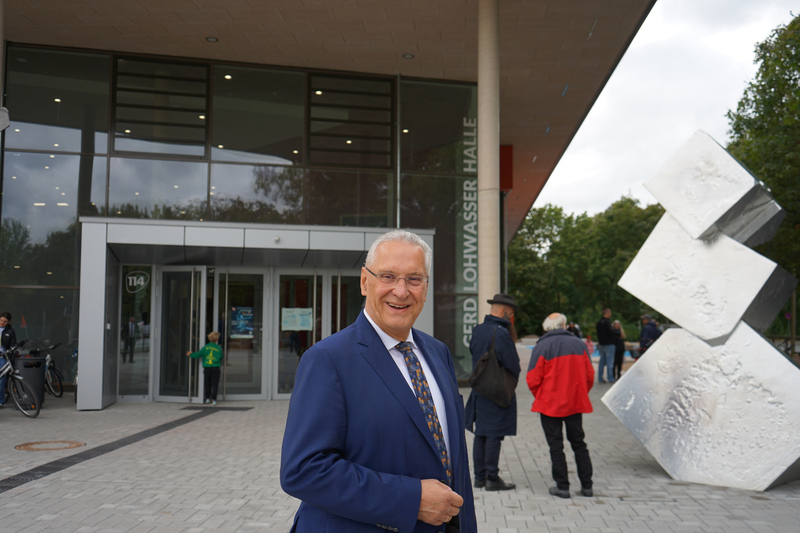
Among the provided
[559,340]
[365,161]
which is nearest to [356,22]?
[365,161]

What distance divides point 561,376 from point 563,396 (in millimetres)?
196

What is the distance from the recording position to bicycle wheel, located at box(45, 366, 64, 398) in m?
13.0

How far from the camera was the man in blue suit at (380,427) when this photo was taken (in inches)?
77.1

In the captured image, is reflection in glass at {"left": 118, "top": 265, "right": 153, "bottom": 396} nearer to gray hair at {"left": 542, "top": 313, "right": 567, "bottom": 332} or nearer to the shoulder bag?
the shoulder bag

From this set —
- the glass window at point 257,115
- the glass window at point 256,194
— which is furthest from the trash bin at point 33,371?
the glass window at point 257,115

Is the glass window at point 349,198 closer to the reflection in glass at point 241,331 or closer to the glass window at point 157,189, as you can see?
the reflection in glass at point 241,331

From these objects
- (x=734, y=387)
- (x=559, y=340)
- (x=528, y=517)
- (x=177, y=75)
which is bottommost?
(x=528, y=517)

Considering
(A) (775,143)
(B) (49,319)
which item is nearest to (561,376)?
(B) (49,319)

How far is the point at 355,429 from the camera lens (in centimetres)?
206

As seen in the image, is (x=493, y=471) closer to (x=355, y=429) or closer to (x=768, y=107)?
(x=355, y=429)

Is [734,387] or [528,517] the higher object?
[734,387]

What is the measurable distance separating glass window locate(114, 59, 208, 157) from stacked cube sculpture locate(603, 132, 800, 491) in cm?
1015

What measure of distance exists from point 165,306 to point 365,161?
212 inches

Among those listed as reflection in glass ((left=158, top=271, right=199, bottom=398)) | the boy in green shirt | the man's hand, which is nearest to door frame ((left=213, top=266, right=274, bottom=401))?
the boy in green shirt
